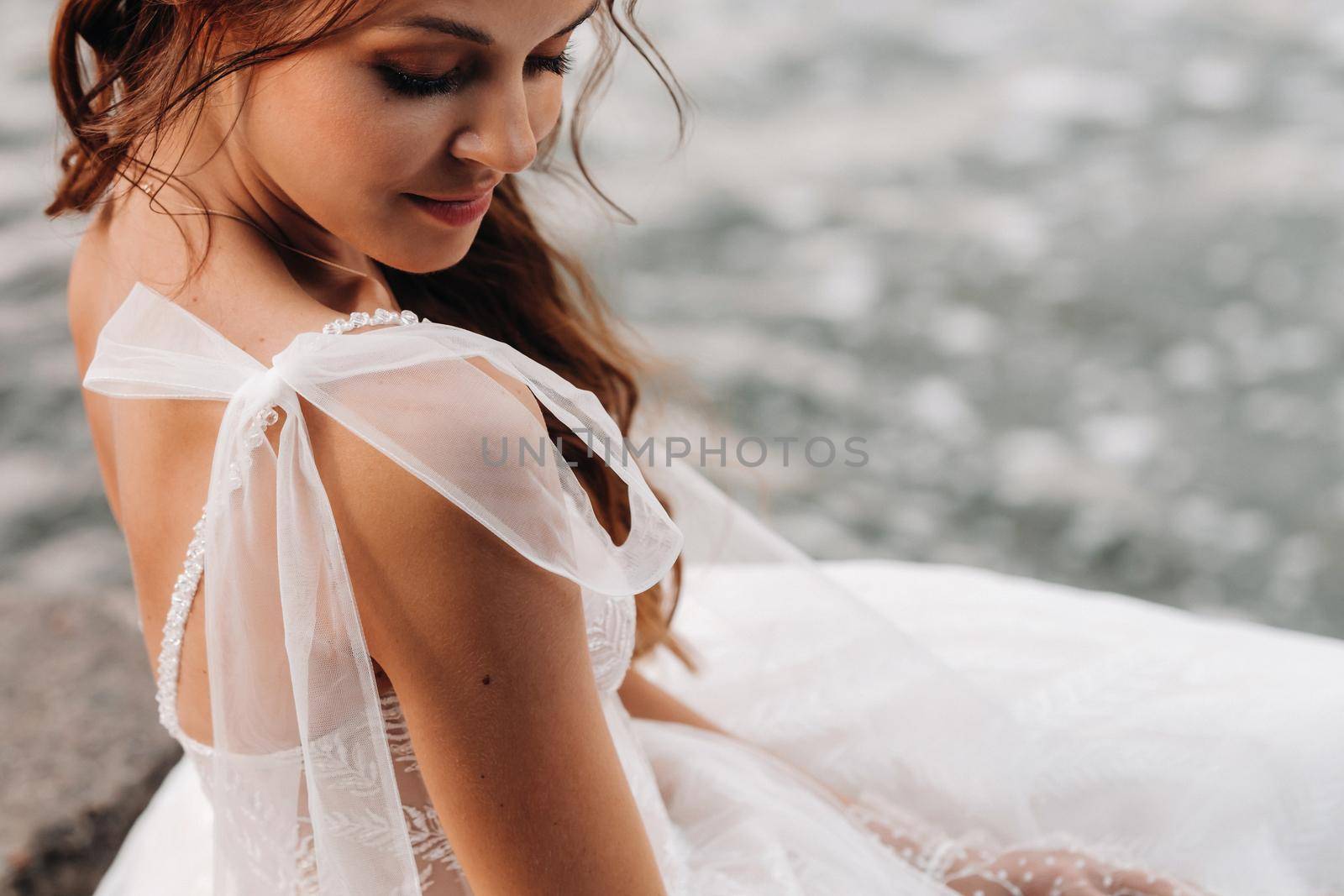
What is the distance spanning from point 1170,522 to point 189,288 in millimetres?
2860

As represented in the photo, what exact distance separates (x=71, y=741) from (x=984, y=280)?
10.0 feet

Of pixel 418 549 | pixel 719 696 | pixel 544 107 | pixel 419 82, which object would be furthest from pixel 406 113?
pixel 719 696

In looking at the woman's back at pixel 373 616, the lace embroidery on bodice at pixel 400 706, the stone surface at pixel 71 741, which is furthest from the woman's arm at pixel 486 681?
the stone surface at pixel 71 741

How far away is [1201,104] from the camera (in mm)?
4863

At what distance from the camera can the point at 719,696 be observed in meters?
1.64

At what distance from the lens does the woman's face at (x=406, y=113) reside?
88 centimetres

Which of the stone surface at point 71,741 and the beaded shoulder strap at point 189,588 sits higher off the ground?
the beaded shoulder strap at point 189,588

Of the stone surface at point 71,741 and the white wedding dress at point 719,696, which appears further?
the stone surface at point 71,741

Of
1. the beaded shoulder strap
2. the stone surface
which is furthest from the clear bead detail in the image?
the stone surface

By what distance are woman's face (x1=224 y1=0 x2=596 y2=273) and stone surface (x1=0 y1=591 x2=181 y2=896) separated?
121 cm

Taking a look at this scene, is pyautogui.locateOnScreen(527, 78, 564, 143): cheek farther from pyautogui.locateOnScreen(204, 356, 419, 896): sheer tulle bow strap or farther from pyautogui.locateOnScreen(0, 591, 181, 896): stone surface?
pyautogui.locateOnScreen(0, 591, 181, 896): stone surface

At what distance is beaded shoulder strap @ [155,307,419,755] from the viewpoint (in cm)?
91

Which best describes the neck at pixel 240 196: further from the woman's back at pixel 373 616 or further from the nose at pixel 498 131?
the nose at pixel 498 131

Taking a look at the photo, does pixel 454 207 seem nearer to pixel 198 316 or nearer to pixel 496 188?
pixel 198 316
